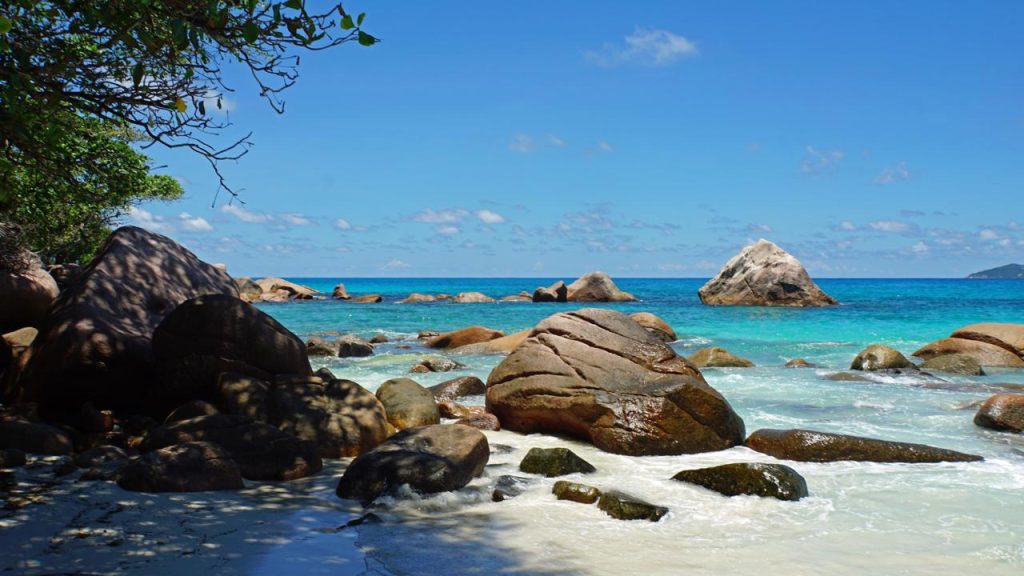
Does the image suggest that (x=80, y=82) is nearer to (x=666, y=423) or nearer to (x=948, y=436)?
(x=666, y=423)

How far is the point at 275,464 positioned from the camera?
718cm

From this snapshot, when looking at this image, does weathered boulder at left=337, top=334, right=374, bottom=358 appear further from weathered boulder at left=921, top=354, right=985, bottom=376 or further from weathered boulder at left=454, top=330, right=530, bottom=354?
weathered boulder at left=921, top=354, right=985, bottom=376

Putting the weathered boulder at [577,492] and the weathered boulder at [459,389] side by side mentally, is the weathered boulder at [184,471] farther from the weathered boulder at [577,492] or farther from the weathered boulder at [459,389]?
the weathered boulder at [459,389]

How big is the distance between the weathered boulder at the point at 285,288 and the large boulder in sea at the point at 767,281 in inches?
1322

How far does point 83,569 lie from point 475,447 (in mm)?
3624

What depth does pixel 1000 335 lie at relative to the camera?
20688 millimetres

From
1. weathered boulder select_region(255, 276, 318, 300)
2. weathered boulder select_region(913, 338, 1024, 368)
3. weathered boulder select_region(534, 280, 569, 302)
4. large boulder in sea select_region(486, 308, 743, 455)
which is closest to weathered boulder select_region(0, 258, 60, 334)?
large boulder in sea select_region(486, 308, 743, 455)

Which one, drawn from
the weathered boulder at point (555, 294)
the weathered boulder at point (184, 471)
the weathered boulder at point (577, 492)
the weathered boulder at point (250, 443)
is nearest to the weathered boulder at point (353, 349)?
the weathered boulder at point (250, 443)

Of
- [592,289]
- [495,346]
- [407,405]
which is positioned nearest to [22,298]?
[407,405]

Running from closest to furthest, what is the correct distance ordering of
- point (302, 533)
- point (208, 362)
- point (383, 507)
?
point (302, 533)
point (383, 507)
point (208, 362)

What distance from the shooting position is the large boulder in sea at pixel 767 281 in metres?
46.5

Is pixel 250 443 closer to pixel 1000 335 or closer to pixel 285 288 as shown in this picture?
pixel 1000 335

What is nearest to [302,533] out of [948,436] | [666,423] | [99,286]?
[666,423]

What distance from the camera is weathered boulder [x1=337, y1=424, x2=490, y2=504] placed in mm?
6707
